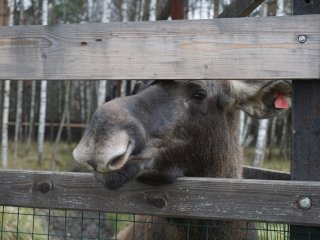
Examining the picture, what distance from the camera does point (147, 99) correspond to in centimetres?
302

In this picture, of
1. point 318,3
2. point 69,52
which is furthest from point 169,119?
point 318,3

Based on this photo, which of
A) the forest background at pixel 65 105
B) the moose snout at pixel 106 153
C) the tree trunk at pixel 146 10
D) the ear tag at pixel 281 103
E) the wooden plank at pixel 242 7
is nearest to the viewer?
the moose snout at pixel 106 153

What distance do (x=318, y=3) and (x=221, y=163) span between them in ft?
4.81

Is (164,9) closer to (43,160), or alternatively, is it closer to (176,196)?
(176,196)

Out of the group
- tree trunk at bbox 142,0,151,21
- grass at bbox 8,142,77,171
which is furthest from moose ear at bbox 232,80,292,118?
tree trunk at bbox 142,0,151,21

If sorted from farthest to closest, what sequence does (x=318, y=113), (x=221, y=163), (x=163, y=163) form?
1. (x=221, y=163)
2. (x=163, y=163)
3. (x=318, y=113)

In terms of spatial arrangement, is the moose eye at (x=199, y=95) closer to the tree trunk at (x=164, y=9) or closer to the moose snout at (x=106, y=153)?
the moose snout at (x=106, y=153)

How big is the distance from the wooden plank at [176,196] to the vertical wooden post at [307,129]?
0.69 feet

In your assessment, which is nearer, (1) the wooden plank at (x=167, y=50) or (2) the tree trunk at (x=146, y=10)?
(1) the wooden plank at (x=167, y=50)

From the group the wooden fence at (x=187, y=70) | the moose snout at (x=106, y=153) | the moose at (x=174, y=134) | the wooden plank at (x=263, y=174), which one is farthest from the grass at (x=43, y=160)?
the moose snout at (x=106, y=153)

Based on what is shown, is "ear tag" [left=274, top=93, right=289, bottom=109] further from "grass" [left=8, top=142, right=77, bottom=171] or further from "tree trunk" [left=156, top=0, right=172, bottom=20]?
"grass" [left=8, top=142, right=77, bottom=171]

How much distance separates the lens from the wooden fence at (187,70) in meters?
2.70

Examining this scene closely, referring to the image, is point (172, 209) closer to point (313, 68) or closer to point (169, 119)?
point (169, 119)

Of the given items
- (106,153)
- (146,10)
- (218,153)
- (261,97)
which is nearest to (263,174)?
(218,153)
